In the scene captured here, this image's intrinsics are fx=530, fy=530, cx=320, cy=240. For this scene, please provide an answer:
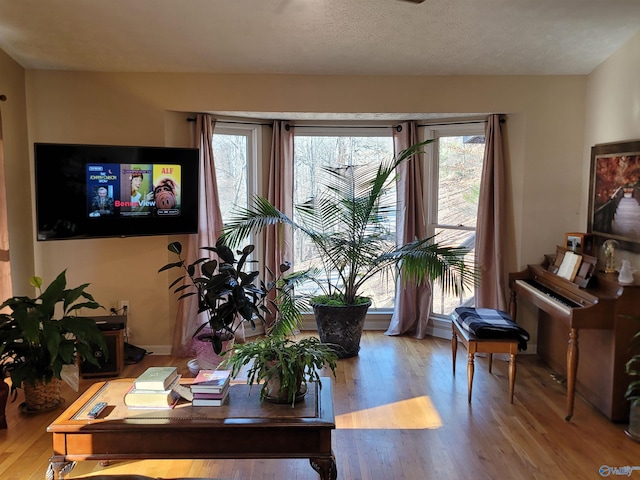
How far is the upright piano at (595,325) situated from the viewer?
10.4 ft

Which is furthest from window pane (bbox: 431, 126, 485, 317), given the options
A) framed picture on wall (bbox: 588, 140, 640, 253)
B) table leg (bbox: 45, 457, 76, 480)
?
table leg (bbox: 45, 457, 76, 480)

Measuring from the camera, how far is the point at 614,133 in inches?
151

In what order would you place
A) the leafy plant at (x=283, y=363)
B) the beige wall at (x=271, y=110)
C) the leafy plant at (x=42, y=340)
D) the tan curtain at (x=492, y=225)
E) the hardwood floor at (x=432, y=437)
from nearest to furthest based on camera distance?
the leafy plant at (x=283, y=363), the hardwood floor at (x=432, y=437), the leafy plant at (x=42, y=340), the beige wall at (x=271, y=110), the tan curtain at (x=492, y=225)

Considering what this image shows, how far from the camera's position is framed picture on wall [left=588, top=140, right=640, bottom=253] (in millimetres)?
3461

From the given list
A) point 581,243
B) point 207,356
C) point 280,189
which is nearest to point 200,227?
point 280,189

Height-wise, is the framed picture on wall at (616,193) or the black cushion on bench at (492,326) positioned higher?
the framed picture on wall at (616,193)

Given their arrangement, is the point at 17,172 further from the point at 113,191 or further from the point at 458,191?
the point at 458,191

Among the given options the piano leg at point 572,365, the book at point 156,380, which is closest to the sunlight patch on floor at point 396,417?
the piano leg at point 572,365

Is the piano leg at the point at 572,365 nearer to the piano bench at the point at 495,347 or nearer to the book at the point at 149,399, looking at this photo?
the piano bench at the point at 495,347

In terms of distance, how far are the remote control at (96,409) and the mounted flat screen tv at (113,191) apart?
1.99 m

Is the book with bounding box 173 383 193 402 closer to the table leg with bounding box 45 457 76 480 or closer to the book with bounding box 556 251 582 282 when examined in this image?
the table leg with bounding box 45 457 76 480

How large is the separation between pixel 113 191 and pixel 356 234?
1.96 m

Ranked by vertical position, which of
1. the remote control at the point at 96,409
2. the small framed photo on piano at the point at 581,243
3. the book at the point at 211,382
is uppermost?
the small framed photo on piano at the point at 581,243

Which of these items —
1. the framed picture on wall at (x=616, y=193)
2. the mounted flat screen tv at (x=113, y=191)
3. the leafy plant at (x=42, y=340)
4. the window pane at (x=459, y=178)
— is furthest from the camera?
the window pane at (x=459, y=178)
